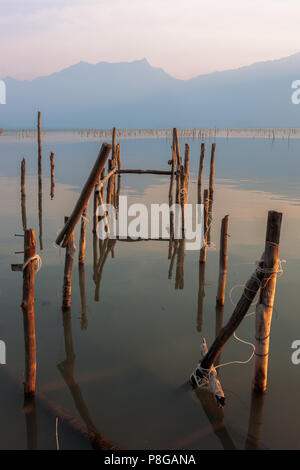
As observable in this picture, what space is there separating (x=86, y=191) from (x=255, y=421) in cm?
419

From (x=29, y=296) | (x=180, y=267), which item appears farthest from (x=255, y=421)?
(x=180, y=267)

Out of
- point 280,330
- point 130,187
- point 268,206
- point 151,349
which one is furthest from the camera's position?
point 130,187

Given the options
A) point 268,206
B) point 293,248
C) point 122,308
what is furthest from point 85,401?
point 268,206

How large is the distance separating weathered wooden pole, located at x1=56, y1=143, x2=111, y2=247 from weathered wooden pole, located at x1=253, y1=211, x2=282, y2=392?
271 centimetres

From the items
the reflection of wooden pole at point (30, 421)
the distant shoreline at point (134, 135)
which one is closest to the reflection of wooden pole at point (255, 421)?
the reflection of wooden pole at point (30, 421)

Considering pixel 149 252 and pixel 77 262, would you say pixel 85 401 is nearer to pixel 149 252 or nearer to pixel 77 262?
pixel 77 262

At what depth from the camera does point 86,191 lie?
20.8 ft

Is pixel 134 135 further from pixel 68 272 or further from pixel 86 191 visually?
pixel 86 191

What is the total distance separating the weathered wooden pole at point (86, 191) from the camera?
6031 mm

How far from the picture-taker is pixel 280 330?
23.7 feet

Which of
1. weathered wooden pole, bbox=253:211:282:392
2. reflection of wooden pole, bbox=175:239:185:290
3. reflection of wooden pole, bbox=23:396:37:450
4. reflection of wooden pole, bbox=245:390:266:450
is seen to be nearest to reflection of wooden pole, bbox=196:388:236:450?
reflection of wooden pole, bbox=245:390:266:450

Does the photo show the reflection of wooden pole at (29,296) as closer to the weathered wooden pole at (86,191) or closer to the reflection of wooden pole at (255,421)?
the weathered wooden pole at (86,191)

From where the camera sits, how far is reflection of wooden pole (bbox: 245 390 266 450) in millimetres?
4789

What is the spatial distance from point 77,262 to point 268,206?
421 inches
